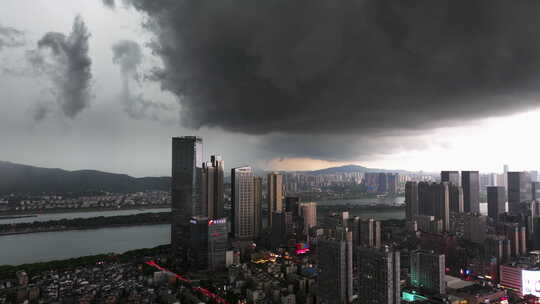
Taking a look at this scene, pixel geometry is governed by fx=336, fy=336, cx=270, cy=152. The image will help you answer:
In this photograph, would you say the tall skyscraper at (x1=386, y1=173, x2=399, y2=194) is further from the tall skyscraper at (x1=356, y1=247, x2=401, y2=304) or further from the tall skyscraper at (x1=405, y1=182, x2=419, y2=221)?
the tall skyscraper at (x1=356, y1=247, x2=401, y2=304)

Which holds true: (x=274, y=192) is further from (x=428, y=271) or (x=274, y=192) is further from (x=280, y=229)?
(x=428, y=271)

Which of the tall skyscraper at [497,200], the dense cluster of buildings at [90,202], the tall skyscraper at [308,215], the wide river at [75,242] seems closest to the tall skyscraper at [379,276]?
the tall skyscraper at [308,215]

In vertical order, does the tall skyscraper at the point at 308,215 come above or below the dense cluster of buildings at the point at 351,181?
below

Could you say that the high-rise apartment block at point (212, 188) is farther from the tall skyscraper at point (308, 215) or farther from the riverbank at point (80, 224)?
the riverbank at point (80, 224)

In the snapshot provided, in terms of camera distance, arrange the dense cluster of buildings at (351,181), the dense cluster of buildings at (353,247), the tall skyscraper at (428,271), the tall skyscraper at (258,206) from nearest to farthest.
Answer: the dense cluster of buildings at (353,247) < the tall skyscraper at (428,271) < the tall skyscraper at (258,206) < the dense cluster of buildings at (351,181)

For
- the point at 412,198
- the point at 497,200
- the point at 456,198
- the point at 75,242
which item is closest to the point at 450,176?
the point at 456,198

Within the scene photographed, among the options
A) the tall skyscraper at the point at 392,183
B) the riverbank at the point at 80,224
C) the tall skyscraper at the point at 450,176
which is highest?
the tall skyscraper at the point at 450,176

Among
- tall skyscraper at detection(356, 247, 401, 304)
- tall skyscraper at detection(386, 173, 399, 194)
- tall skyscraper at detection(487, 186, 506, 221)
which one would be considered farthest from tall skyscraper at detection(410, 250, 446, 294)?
tall skyscraper at detection(386, 173, 399, 194)
